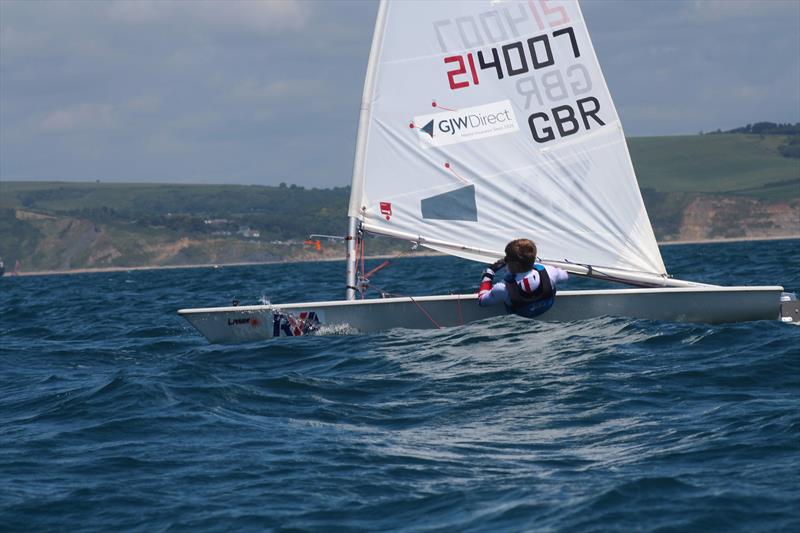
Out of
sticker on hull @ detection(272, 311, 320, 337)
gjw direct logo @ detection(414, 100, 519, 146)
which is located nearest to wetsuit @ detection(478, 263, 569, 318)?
gjw direct logo @ detection(414, 100, 519, 146)

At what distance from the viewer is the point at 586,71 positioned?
13992 millimetres

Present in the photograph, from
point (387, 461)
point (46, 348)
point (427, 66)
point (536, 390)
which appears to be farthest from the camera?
point (46, 348)

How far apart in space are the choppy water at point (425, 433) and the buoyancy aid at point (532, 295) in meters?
0.20

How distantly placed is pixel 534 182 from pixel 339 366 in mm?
3962

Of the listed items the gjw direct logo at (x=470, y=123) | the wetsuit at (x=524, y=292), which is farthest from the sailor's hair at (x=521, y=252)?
the gjw direct logo at (x=470, y=123)

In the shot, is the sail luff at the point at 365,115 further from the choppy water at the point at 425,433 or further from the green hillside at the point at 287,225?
the green hillside at the point at 287,225

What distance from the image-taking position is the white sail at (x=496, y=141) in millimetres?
13891

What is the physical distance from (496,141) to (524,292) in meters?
2.45

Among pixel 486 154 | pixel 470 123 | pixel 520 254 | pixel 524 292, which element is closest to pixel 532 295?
pixel 524 292

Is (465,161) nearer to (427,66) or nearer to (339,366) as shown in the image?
(427,66)

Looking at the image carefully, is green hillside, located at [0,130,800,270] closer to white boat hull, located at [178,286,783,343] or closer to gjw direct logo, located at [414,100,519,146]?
gjw direct logo, located at [414,100,519,146]

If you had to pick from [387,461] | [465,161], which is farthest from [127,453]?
[465,161]

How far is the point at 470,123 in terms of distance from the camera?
14039 mm

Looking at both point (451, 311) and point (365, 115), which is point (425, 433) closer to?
point (451, 311)
